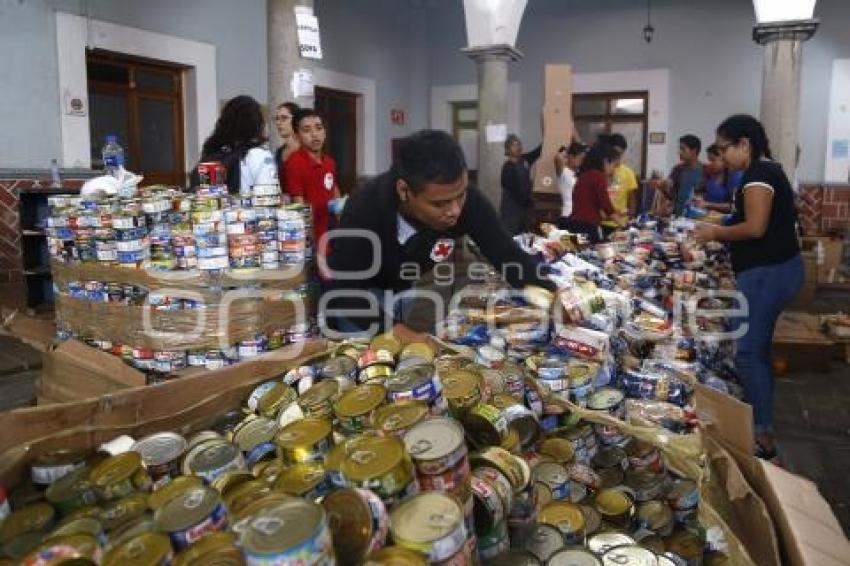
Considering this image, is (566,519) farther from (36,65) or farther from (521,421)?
(36,65)

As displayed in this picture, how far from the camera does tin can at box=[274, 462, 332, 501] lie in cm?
125

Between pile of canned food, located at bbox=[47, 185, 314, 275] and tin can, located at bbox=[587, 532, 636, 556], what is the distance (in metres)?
1.86

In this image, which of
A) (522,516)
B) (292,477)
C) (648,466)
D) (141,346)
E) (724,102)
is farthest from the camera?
(724,102)

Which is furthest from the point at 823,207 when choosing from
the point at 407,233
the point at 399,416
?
the point at 399,416

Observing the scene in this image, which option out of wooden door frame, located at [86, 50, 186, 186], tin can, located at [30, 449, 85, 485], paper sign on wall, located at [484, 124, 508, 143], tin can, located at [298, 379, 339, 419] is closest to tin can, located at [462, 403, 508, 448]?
tin can, located at [298, 379, 339, 419]

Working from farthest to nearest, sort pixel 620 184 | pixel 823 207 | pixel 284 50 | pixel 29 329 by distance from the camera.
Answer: pixel 823 207 → pixel 620 184 → pixel 284 50 → pixel 29 329

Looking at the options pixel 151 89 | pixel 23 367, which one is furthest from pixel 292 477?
pixel 151 89

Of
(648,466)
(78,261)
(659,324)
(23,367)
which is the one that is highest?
(78,261)

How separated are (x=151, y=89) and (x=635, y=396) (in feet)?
21.9

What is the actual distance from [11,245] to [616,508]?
20.1 feet

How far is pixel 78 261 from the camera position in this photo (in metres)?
2.98

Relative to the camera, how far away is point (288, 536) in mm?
960

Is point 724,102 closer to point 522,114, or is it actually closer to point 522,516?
point 522,114

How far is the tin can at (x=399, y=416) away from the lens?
1380 mm
